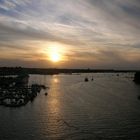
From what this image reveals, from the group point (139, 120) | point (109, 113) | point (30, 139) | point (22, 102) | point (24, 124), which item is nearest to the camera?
point (30, 139)

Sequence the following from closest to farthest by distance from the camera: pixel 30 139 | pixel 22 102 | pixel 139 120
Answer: pixel 30 139 < pixel 139 120 < pixel 22 102

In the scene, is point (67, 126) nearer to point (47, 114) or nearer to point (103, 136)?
point (103, 136)

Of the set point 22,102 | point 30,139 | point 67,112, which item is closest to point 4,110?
point 22,102

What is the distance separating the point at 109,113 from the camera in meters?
59.3

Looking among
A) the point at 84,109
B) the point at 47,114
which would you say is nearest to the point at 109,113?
the point at 84,109

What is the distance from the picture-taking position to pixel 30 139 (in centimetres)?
4044

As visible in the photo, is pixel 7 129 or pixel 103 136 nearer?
pixel 103 136

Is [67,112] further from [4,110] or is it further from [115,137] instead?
[115,137]

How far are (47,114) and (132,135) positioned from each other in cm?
2256

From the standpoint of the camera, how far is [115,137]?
1638 inches

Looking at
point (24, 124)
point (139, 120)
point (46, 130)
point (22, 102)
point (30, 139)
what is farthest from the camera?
point (22, 102)

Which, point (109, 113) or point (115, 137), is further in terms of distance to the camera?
point (109, 113)

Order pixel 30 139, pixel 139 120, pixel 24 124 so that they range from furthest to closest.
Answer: pixel 139 120
pixel 24 124
pixel 30 139

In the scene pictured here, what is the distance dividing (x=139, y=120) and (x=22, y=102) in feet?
110
